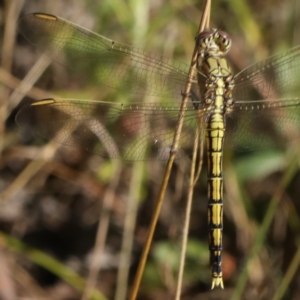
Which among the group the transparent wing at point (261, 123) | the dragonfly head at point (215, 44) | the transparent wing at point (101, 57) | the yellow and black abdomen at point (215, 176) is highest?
the dragonfly head at point (215, 44)

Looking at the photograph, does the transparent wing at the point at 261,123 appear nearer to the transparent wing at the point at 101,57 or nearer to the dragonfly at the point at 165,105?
the dragonfly at the point at 165,105

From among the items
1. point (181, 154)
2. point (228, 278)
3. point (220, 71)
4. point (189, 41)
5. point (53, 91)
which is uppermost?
point (189, 41)

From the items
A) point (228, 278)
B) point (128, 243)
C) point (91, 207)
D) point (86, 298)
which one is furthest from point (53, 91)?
point (228, 278)

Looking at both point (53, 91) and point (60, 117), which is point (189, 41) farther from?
point (60, 117)

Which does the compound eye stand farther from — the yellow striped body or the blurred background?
the blurred background

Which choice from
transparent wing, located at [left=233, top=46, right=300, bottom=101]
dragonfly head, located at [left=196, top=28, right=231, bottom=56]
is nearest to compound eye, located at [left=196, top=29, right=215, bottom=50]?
dragonfly head, located at [left=196, top=28, right=231, bottom=56]

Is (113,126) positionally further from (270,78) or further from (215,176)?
(270,78)

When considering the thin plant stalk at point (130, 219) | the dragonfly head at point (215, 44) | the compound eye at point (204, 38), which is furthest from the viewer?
the thin plant stalk at point (130, 219)

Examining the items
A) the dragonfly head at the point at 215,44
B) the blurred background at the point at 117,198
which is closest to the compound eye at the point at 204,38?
the dragonfly head at the point at 215,44

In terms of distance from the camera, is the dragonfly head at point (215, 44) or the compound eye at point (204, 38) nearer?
the compound eye at point (204, 38)
